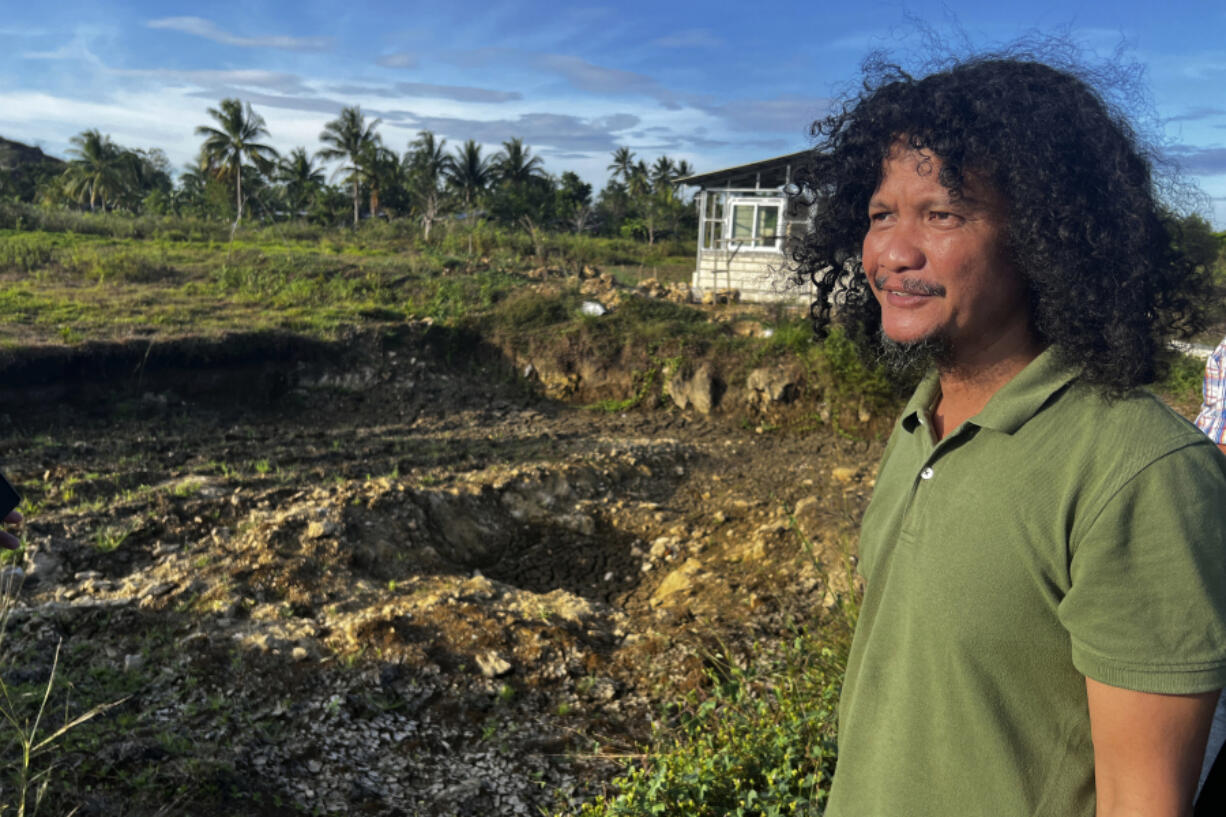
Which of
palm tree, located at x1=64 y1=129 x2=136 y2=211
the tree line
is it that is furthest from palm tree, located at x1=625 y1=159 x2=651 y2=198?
palm tree, located at x1=64 y1=129 x2=136 y2=211

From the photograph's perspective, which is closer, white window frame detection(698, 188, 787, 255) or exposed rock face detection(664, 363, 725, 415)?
exposed rock face detection(664, 363, 725, 415)

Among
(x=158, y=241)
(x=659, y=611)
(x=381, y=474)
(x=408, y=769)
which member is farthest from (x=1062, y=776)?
(x=158, y=241)

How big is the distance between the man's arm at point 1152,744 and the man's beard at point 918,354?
488mm

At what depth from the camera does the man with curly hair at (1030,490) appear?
91 cm

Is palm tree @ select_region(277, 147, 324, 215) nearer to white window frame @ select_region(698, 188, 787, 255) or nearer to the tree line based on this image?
the tree line

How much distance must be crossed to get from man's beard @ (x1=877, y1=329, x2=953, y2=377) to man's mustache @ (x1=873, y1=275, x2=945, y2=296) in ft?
0.22

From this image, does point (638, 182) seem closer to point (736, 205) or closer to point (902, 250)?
point (736, 205)

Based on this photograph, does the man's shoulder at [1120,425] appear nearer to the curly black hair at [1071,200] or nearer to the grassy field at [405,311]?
the curly black hair at [1071,200]

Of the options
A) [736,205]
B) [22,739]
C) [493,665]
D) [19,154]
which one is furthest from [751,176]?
[19,154]

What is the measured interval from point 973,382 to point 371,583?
4331mm

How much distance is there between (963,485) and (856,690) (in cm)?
40

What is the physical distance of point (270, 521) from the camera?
17.3 ft

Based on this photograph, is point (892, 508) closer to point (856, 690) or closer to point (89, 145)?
point (856, 690)

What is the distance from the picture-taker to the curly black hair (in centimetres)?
110
